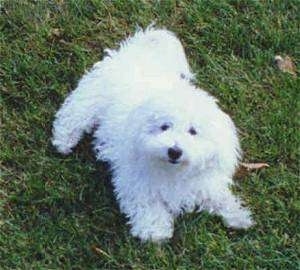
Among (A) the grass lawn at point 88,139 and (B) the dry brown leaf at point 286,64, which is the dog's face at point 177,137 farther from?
(B) the dry brown leaf at point 286,64

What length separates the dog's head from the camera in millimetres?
3668

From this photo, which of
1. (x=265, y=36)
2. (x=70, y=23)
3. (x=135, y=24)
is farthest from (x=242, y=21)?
(x=70, y=23)

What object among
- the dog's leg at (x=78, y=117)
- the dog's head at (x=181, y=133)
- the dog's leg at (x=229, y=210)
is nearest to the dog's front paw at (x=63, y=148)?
the dog's leg at (x=78, y=117)

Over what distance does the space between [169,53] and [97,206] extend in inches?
35.1

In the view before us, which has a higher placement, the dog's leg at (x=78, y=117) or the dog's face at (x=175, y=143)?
the dog's face at (x=175, y=143)

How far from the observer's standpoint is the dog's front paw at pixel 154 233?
12.9 ft

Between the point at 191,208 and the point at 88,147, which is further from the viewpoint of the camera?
the point at 88,147

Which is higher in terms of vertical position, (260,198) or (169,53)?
(169,53)

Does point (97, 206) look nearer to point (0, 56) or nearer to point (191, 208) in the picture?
point (191, 208)

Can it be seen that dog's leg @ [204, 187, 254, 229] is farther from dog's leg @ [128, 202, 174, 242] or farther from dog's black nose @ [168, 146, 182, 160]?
dog's black nose @ [168, 146, 182, 160]

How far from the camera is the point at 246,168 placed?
169 inches

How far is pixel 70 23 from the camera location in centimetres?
507

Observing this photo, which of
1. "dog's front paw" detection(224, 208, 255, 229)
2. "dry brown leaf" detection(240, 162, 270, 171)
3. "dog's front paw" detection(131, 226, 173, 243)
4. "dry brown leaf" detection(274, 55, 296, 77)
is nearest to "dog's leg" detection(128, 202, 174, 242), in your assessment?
"dog's front paw" detection(131, 226, 173, 243)

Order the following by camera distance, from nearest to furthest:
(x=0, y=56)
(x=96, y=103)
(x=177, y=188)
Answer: (x=177, y=188)
(x=96, y=103)
(x=0, y=56)
